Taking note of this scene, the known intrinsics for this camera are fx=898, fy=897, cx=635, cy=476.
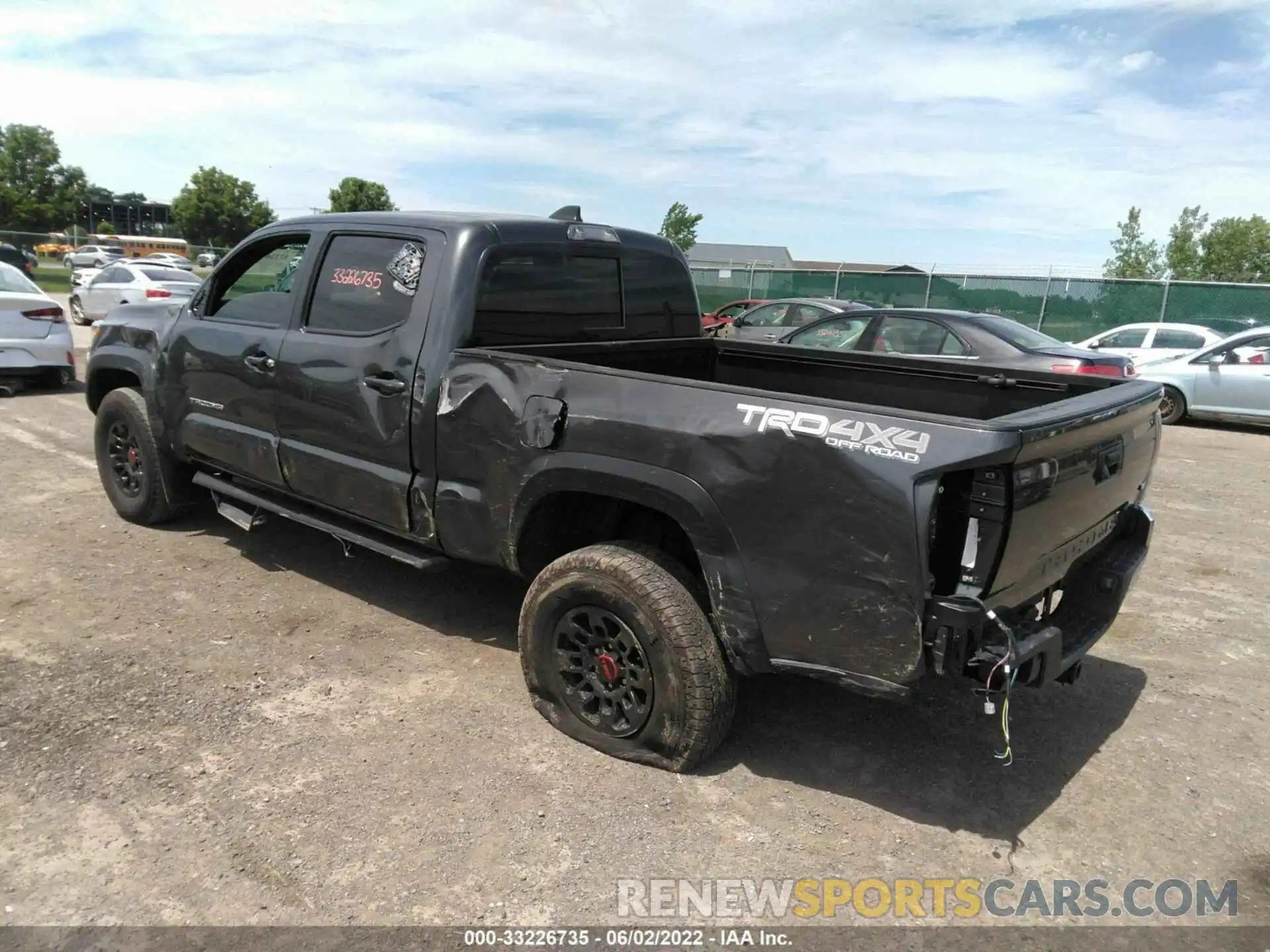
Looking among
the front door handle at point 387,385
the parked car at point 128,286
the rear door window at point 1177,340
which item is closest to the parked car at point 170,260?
the parked car at point 128,286

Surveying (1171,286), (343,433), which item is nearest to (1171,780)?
(343,433)

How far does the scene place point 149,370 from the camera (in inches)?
212

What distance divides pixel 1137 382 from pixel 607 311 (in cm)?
241

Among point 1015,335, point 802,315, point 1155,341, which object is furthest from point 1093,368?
point 802,315

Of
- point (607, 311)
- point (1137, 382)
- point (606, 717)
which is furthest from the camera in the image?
point (607, 311)

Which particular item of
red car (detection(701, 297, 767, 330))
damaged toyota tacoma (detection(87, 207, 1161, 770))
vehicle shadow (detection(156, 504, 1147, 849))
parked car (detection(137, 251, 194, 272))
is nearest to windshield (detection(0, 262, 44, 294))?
damaged toyota tacoma (detection(87, 207, 1161, 770))

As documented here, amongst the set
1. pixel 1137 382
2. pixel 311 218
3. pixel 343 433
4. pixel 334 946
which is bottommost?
pixel 334 946

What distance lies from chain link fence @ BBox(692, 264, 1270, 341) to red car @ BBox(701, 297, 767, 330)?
1149mm

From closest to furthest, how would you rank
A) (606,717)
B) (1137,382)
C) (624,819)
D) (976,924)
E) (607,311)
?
(976,924)
(624,819)
(606,717)
(1137,382)
(607,311)

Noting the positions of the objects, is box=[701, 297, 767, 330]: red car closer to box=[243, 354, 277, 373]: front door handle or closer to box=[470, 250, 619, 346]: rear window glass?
box=[470, 250, 619, 346]: rear window glass

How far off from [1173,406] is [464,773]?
12.5 meters

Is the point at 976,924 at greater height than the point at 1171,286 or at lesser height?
lesser

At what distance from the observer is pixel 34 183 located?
195ft

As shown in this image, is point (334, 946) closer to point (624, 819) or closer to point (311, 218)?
point (624, 819)
